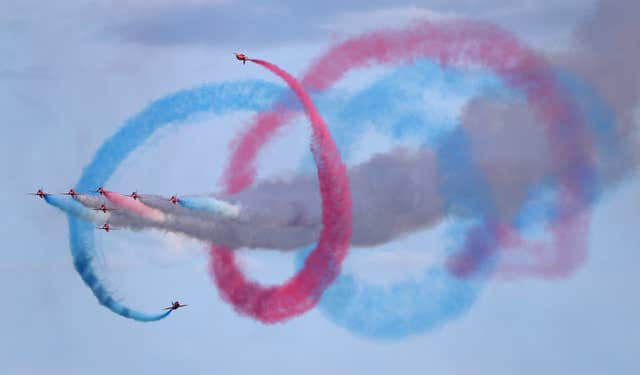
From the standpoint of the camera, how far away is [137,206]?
75.4 metres

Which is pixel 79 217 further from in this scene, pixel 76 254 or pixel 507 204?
pixel 507 204

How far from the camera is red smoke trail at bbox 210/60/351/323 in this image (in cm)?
7188

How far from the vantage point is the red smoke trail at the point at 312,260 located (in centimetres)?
7188

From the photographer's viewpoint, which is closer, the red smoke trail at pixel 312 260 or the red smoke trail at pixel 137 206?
the red smoke trail at pixel 312 260

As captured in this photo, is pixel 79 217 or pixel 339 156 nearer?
pixel 339 156

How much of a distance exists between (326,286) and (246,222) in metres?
3.72

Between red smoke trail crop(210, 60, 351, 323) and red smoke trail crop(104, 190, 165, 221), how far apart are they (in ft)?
7.91

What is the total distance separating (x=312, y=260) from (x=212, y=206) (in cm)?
409

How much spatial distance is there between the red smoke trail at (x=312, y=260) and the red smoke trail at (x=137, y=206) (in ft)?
7.91

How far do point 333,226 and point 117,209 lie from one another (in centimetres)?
868

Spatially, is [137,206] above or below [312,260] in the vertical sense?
above

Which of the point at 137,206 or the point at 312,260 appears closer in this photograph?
A: the point at 312,260

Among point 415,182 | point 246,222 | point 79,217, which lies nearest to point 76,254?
point 79,217

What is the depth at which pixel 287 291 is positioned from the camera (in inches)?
2911
